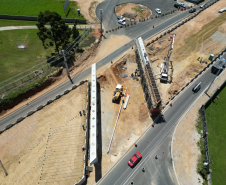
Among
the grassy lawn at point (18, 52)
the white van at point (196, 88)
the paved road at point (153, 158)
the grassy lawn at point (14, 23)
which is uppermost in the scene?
the grassy lawn at point (14, 23)

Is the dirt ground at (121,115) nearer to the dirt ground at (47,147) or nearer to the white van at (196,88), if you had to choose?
the dirt ground at (47,147)

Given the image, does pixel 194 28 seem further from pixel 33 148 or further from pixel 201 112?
pixel 33 148

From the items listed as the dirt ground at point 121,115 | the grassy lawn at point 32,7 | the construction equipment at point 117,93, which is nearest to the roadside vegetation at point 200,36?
the dirt ground at point 121,115

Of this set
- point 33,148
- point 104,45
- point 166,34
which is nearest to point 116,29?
point 104,45

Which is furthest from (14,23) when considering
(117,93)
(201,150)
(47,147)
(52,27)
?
(201,150)

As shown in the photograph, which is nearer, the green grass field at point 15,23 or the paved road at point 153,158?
the paved road at point 153,158

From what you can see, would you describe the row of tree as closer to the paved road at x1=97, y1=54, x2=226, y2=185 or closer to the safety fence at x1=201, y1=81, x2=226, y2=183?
the paved road at x1=97, y1=54, x2=226, y2=185

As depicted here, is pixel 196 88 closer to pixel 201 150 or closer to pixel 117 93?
pixel 201 150
